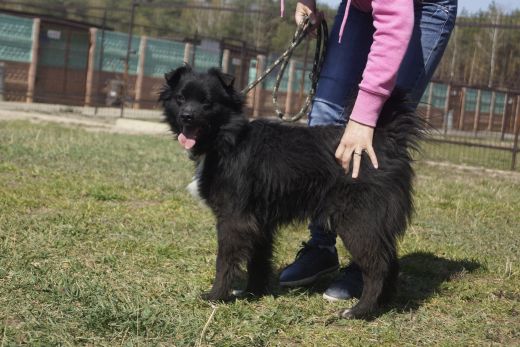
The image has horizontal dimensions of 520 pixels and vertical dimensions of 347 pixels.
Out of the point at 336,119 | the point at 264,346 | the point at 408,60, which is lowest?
the point at 264,346

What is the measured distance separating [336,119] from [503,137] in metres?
12.6

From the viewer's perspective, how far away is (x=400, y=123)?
3256mm

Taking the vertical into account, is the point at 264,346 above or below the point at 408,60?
below

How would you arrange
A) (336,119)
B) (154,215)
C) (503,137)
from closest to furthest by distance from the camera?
(336,119) < (154,215) < (503,137)

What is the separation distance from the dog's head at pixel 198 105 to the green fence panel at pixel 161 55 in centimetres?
1949

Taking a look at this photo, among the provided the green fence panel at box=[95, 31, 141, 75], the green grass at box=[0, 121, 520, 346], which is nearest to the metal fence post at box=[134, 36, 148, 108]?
the green fence panel at box=[95, 31, 141, 75]

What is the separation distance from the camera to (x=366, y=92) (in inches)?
120

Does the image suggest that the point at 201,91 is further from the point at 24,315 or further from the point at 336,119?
the point at 24,315

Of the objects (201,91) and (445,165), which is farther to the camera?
(445,165)

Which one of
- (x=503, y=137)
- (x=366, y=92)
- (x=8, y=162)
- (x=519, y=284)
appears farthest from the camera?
(x=503, y=137)

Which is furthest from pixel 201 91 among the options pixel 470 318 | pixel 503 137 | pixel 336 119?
pixel 503 137

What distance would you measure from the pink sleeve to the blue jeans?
322mm

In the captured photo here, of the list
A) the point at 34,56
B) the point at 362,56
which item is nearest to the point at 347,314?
the point at 362,56

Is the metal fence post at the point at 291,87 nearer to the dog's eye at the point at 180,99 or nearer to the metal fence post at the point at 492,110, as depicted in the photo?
the metal fence post at the point at 492,110
